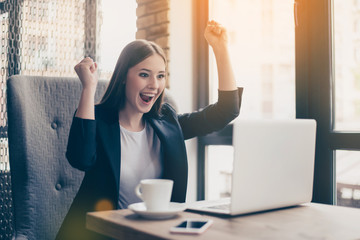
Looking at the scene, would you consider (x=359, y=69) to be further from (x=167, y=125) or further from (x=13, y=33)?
(x=13, y=33)

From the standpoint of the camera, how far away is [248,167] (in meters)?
0.98

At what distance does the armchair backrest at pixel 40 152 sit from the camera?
128 cm

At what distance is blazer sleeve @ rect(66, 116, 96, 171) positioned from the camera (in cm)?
122

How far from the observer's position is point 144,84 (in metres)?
1.51

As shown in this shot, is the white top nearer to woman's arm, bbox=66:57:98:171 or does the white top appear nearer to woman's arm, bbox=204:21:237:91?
woman's arm, bbox=66:57:98:171

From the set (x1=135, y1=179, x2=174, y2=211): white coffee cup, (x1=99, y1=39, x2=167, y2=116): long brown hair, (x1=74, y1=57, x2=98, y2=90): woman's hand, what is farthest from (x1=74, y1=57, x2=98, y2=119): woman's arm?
(x1=135, y1=179, x2=174, y2=211): white coffee cup

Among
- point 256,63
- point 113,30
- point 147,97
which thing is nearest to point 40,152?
point 147,97

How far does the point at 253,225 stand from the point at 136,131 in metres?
0.74

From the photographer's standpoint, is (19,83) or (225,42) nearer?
(19,83)

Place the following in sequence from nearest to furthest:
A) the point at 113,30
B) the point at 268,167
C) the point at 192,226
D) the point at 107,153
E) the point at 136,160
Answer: the point at 192,226, the point at 268,167, the point at 107,153, the point at 136,160, the point at 113,30

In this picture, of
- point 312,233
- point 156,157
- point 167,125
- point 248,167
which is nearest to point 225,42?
point 167,125

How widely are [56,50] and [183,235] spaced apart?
1657 millimetres

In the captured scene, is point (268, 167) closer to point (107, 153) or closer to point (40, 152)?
point (107, 153)

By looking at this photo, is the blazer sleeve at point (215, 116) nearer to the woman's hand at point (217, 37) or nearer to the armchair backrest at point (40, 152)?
the woman's hand at point (217, 37)
